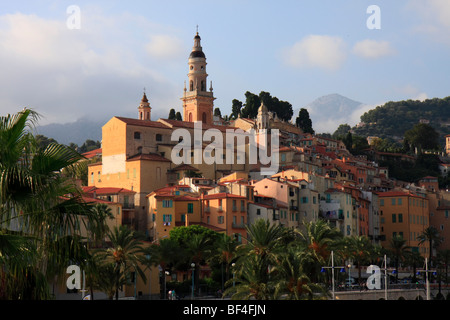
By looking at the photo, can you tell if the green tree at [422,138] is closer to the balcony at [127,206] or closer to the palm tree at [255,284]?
the balcony at [127,206]

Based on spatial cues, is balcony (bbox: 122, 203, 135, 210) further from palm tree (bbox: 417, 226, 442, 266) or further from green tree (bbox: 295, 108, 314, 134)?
green tree (bbox: 295, 108, 314, 134)

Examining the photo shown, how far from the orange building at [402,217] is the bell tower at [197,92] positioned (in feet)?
121

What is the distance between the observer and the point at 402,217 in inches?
4476

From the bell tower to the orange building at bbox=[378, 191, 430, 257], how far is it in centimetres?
3676

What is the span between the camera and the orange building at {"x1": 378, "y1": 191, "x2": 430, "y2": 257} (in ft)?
368

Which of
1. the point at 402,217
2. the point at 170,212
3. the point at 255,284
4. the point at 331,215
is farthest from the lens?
the point at 402,217

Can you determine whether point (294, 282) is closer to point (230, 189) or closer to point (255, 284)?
point (255, 284)

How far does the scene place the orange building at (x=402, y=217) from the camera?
368ft

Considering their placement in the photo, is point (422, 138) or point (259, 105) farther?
point (422, 138)

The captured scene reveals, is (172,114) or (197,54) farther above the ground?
(197,54)

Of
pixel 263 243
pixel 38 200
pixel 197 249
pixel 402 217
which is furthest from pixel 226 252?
pixel 38 200

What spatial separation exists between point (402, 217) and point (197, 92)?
4325 cm
